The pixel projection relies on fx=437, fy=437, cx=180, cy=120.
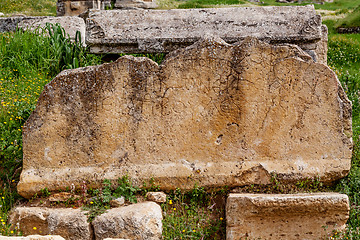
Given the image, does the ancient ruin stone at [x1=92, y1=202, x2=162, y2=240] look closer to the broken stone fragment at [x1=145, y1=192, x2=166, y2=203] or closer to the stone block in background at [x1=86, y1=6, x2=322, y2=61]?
the broken stone fragment at [x1=145, y1=192, x2=166, y2=203]

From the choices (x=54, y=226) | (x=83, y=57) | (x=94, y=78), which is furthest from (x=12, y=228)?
(x=83, y=57)

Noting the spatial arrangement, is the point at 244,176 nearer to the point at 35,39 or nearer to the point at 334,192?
the point at 334,192

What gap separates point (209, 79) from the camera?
3.53 meters

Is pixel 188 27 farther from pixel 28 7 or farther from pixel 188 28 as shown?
pixel 28 7

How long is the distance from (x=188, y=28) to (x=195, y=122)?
1.99m

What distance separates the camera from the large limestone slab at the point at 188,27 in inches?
198

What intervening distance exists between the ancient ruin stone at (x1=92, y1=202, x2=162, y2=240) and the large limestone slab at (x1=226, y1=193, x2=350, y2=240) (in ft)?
1.91

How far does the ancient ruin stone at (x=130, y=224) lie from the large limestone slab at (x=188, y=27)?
236 centimetres

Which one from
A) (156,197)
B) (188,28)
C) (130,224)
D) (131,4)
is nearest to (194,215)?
(156,197)

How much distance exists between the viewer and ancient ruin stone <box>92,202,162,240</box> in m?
3.26

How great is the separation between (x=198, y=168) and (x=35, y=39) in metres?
3.08

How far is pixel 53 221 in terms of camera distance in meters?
3.35

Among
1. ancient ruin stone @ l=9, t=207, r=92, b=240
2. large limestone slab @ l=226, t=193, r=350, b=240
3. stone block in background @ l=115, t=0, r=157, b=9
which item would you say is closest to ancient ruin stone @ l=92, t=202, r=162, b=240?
ancient ruin stone @ l=9, t=207, r=92, b=240

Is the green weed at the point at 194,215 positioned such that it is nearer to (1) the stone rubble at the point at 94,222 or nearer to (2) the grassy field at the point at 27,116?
(2) the grassy field at the point at 27,116
